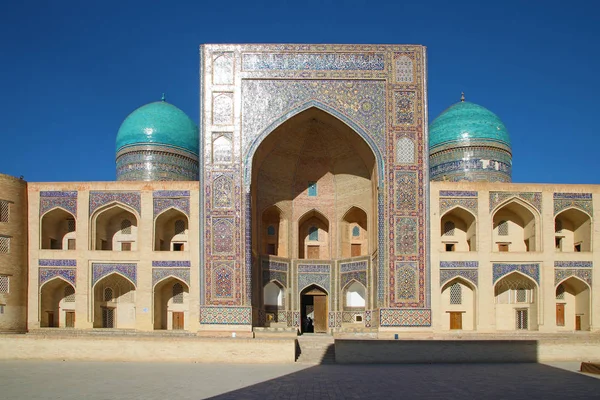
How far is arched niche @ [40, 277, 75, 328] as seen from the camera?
15.7 m

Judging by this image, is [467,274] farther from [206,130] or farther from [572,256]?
[206,130]

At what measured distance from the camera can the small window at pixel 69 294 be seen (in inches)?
631

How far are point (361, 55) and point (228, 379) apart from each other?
966cm

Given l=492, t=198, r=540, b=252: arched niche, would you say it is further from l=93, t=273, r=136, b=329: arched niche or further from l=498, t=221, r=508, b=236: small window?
l=93, t=273, r=136, b=329: arched niche

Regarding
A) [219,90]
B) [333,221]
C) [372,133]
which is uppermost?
[219,90]

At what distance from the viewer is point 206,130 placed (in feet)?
49.5

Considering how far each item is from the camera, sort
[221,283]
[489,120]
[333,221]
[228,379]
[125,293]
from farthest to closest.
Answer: [489,120]
[333,221]
[125,293]
[221,283]
[228,379]

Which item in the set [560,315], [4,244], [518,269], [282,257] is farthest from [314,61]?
[560,315]

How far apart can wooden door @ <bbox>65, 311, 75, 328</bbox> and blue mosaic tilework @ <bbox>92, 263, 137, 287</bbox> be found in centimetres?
149

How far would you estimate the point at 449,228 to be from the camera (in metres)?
16.4

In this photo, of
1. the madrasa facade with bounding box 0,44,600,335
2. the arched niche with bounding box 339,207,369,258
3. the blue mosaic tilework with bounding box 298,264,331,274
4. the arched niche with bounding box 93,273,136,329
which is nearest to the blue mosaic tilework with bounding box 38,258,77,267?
the madrasa facade with bounding box 0,44,600,335

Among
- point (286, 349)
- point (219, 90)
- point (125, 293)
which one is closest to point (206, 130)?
point (219, 90)

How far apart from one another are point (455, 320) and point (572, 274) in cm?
307

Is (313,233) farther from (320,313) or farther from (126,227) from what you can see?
(126,227)
